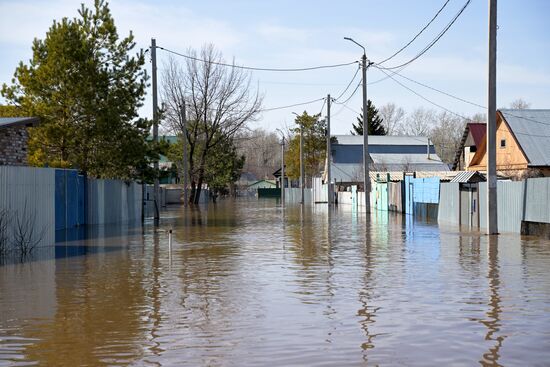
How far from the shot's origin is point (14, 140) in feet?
84.7

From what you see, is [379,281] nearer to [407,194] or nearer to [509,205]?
[509,205]

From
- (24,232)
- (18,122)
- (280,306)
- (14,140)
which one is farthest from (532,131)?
(280,306)

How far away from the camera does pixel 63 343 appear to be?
876 cm

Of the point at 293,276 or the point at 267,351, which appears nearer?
the point at 267,351

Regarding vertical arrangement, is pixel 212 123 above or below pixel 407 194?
above

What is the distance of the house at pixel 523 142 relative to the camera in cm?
4491

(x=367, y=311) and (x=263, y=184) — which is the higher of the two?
(x=263, y=184)

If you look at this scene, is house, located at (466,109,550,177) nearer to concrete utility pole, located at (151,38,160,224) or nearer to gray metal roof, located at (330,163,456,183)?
concrete utility pole, located at (151,38,160,224)

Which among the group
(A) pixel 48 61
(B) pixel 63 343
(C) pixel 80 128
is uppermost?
(A) pixel 48 61

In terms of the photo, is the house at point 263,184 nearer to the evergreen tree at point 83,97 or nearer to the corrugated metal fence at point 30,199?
the evergreen tree at point 83,97

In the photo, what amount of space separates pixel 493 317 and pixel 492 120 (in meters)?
14.6

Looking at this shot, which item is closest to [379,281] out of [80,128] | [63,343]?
[63,343]

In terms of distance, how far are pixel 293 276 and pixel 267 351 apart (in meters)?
6.45

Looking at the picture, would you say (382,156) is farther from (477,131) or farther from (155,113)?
(155,113)
